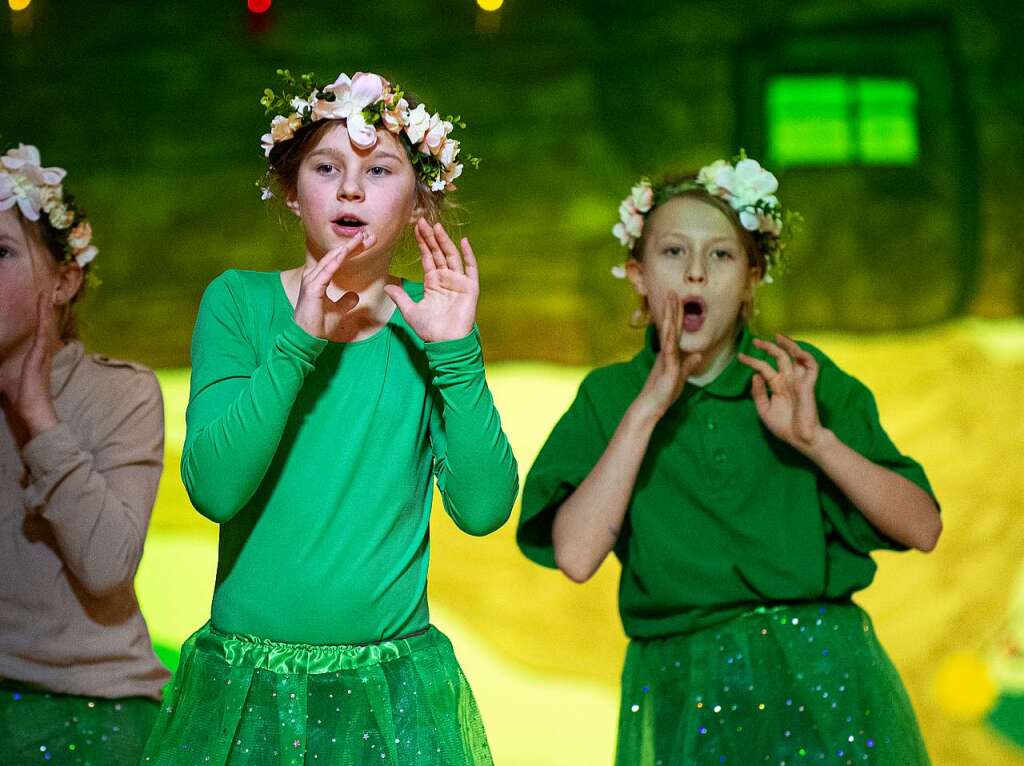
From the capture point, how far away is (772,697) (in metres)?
2.28

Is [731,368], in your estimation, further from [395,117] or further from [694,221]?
[395,117]

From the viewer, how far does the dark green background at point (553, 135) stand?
11.2ft

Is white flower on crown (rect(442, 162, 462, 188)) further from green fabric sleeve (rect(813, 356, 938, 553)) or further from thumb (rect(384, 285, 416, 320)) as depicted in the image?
green fabric sleeve (rect(813, 356, 938, 553))

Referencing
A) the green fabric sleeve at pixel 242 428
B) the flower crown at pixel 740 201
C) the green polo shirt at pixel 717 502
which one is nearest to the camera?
the green fabric sleeve at pixel 242 428

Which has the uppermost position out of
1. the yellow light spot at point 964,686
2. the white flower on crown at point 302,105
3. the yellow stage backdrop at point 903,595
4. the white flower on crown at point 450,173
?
the white flower on crown at point 302,105

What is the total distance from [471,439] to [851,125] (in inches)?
74.5

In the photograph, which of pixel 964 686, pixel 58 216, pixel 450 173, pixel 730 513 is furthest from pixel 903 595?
pixel 58 216

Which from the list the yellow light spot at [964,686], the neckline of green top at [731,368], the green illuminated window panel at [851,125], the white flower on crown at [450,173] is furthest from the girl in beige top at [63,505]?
the yellow light spot at [964,686]

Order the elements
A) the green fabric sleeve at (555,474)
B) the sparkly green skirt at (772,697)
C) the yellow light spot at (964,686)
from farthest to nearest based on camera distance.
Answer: the yellow light spot at (964,686), the green fabric sleeve at (555,474), the sparkly green skirt at (772,697)

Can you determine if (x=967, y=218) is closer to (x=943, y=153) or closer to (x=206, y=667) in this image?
(x=943, y=153)

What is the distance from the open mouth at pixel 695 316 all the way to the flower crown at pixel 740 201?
0.17 metres

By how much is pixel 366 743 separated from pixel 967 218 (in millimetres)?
2173

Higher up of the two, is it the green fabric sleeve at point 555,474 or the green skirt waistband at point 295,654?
the green fabric sleeve at point 555,474

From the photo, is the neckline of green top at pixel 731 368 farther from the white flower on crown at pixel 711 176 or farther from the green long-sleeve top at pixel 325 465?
the green long-sleeve top at pixel 325 465
